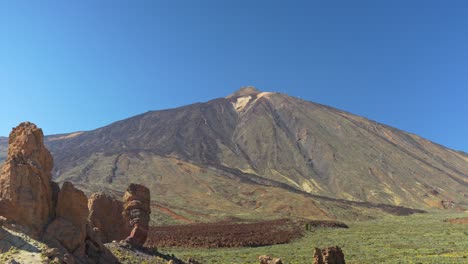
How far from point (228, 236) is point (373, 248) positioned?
1706cm

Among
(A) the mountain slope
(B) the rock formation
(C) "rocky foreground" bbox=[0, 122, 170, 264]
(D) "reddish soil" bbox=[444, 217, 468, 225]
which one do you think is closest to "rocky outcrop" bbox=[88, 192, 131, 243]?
(C) "rocky foreground" bbox=[0, 122, 170, 264]

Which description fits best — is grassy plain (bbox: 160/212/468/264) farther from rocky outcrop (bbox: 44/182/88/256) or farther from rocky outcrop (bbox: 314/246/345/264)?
rocky outcrop (bbox: 44/182/88/256)

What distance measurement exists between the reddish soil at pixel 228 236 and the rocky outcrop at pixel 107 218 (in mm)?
14262

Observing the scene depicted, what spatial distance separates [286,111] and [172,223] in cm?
13717

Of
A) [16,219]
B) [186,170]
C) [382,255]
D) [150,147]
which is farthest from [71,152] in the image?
[16,219]

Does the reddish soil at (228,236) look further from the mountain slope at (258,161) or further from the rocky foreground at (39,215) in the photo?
the rocky foreground at (39,215)

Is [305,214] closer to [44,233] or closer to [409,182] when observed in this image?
[409,182]

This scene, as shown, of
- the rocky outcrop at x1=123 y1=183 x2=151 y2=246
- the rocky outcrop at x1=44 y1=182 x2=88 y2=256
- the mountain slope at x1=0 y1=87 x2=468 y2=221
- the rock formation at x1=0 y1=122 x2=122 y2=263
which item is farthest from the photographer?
the mountain slope at x1=0 y1=87 x2=468 y2=221

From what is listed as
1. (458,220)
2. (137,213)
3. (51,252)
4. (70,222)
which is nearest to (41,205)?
(70,222)

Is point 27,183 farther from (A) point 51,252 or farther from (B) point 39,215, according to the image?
(A) point 51,252

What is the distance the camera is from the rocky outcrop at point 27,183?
17594 millimetres

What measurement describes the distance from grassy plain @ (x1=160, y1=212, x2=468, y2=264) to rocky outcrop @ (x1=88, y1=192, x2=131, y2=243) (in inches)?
300

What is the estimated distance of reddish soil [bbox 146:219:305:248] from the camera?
47.4 meters

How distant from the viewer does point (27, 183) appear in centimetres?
1823
